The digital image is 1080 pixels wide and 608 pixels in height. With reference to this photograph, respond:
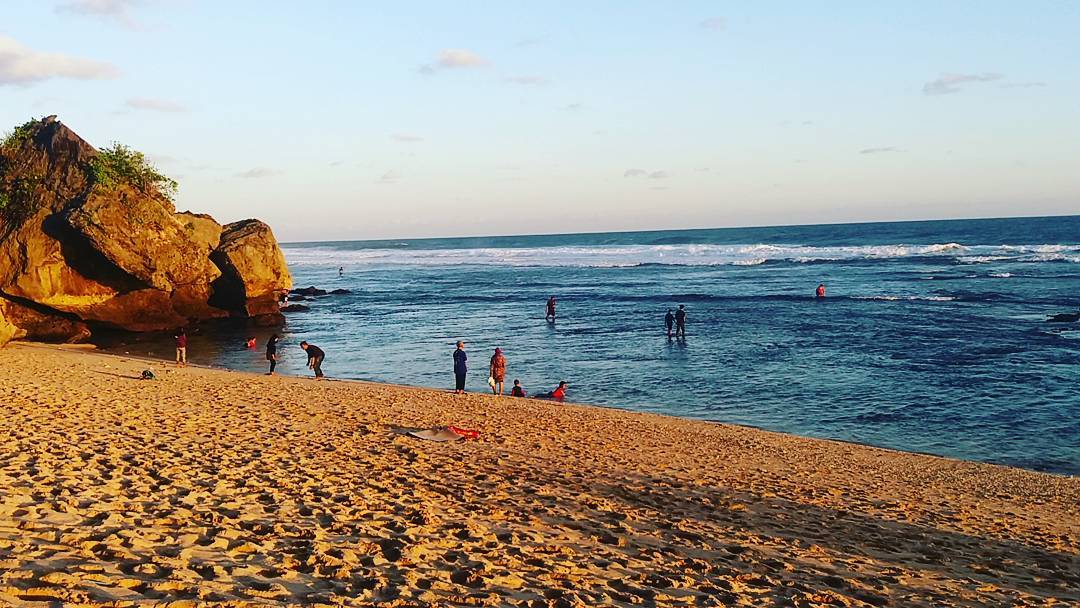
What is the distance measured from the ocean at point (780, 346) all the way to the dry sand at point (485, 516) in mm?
3463

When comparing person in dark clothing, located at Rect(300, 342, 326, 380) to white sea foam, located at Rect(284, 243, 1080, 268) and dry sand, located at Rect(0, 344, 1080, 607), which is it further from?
white sea foam, located at Rect(284, 243, 1080, 268)

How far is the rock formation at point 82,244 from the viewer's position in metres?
29.5

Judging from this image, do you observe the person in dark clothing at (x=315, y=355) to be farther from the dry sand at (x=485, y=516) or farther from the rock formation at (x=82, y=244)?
the rock formation at (x=82, y=244)

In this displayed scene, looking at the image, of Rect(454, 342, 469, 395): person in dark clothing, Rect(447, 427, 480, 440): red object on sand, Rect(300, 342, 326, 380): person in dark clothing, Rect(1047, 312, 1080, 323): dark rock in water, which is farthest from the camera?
Rect(1047, 312, 1080, 323): dark rock in water

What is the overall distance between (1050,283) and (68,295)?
56.2 meters

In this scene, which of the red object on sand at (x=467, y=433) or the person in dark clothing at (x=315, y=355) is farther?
the person in dark clothing at (x=315, y=355)

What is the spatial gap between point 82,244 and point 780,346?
91.8ft

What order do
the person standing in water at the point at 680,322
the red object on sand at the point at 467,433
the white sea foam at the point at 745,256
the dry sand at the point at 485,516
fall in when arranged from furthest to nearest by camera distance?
1. the white sea foam at the point at 745,256
2. the person standing in water at the point at 680,322
3. the red object on sand at the point at 467,433
4. the dry sand at the point at 485,516

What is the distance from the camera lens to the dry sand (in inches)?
267

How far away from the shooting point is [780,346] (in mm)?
30781

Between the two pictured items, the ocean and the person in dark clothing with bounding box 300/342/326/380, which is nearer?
the ocean

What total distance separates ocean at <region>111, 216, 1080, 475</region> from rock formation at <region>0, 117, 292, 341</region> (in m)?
3.20

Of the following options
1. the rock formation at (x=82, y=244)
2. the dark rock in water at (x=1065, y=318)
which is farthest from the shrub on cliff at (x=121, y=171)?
the dark rock in water at (x=1065, y=318)

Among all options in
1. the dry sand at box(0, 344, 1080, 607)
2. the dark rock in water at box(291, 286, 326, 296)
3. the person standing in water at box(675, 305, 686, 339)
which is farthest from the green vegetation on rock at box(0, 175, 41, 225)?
the person standing in water at box(675, 305, 686, 339)
